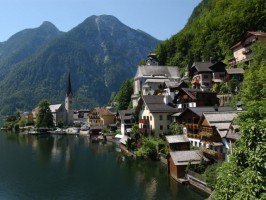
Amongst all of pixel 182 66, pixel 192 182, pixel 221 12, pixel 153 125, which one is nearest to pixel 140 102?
pixel 153 125

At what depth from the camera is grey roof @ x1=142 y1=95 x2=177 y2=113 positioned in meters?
67.8

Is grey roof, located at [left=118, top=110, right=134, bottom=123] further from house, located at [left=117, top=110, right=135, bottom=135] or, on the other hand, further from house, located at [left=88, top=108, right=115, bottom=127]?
house, located at [left=88, top=108, right=115, bottom=127]

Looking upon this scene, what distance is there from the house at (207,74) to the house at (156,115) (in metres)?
11.9

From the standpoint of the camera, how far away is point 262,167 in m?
15.8

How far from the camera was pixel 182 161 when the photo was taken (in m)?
44.3

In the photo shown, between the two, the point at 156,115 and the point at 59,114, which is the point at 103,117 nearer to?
the point at 59,114

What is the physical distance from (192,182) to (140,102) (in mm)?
35782

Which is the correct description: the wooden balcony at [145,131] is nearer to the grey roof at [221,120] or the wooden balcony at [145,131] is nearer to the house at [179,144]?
the house at [179,144]

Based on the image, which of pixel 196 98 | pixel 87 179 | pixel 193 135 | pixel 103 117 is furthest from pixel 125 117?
pixel 87 179

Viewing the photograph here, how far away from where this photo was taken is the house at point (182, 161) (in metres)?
44.0

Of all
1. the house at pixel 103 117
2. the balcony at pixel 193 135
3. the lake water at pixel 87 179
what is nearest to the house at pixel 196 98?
the balcony at pixel 193 135

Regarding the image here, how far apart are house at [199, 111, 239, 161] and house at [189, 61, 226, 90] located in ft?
102

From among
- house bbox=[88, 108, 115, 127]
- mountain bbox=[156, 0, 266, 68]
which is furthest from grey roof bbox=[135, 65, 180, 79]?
house bbox=[88, 108, 115, 127]

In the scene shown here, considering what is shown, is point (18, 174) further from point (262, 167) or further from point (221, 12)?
point (221, 12)
